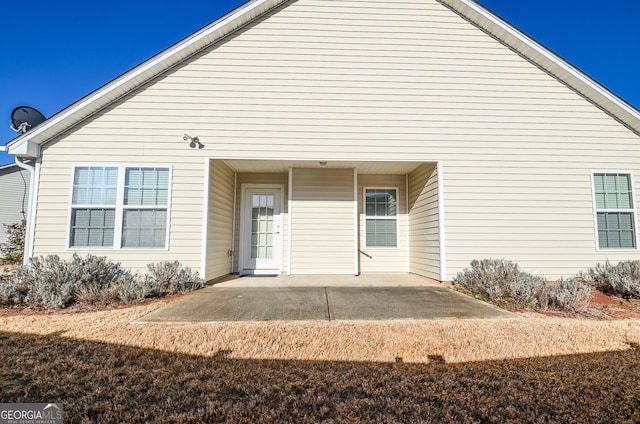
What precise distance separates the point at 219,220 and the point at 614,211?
28.9 feet

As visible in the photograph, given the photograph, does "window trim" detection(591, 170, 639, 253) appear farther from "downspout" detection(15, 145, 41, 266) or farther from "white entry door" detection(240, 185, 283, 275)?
"downspout" detection(15, 145, 41, 266)

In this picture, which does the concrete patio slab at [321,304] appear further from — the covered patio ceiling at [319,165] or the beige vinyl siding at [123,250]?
the covered patio ceiling at [319,165]

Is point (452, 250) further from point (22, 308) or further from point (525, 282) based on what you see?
point (22, 308)

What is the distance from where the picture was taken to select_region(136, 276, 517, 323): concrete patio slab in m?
4.12

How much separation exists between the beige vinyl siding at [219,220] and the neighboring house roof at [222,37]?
7.59ft

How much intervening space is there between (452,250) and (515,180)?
211cm

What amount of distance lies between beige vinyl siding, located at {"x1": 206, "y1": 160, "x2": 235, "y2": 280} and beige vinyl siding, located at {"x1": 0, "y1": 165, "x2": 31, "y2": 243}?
1190 cm

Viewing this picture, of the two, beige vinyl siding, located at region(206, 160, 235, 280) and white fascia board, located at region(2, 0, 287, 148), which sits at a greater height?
white fascia board, located at region(2, 0, 287, 148)

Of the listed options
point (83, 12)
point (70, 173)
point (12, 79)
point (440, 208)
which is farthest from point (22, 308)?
point (12, 79)

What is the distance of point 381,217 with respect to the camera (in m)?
8.56

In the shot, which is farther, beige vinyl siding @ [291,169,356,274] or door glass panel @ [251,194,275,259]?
door glass panel @ [251,194,275,259]

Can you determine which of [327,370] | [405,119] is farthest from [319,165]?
[327,370]

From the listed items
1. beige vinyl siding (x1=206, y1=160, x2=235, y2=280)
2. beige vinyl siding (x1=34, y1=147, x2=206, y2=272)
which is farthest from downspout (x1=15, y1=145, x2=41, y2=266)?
beige vinyl siding (x1=206, y1=160, x2=235, y2=280)

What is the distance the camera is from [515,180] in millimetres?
6875
